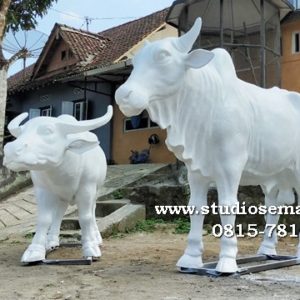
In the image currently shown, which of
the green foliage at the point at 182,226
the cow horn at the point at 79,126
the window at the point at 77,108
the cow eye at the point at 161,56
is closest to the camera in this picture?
the cow eye at the point at 161,56

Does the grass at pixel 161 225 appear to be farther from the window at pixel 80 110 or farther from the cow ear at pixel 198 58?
the window at pixel 80 110

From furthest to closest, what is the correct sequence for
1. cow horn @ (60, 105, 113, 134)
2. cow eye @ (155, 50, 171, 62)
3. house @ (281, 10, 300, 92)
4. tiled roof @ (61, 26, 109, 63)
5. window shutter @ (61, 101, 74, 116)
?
tiled roof @ (61, 26, 109, 63)
window shutter @ (61, 101, 74, 116)
house @ (281, 10, 300, 92)
cow horn @ (60, 105, 113, 134)
cow eye @ (155, 50, 171, 62)

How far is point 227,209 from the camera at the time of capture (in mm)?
4449

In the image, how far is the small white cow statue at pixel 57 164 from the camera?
15.0ft

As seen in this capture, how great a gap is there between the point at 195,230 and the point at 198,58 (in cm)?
160

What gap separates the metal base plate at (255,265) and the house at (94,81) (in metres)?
8.50

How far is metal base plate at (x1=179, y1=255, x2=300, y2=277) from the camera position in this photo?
4.50 meters

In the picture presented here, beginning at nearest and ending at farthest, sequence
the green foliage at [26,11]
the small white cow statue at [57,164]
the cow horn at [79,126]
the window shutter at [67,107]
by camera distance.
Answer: the small white cow statue at [57,164] < the cow horn at [79,126] < the green foliage at [26,11] < the window shutter at [67,107]

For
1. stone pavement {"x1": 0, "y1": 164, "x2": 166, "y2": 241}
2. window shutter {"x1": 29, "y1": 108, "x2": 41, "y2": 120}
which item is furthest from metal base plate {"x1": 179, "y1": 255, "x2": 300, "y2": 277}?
window shutter {"x1": 29, "y1": 108, "x2": 41, "y2": 120}

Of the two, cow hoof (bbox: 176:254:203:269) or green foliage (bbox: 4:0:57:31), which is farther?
green foliage (bbox: 4:0:57:31)

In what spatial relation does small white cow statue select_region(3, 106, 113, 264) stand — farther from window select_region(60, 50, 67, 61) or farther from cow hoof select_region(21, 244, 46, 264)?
window select_region(60, 50, 67, 61)

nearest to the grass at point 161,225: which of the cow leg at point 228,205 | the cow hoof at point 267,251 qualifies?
the cow hoof at point 267,251

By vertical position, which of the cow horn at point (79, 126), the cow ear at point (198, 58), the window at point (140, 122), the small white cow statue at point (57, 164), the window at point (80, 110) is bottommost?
the small white cow statue at point (57, 164)

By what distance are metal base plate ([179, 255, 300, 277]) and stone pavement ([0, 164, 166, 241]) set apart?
3920 mm
